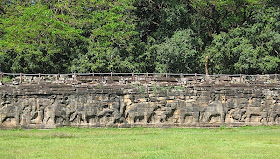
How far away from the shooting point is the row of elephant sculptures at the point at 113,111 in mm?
23703

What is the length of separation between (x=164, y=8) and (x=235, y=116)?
51.2ft

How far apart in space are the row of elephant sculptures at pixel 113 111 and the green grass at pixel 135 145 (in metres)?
1.78

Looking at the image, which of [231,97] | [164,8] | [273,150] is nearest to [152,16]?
[164,8]

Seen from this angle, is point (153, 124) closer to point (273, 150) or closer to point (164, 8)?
point (273, 150)

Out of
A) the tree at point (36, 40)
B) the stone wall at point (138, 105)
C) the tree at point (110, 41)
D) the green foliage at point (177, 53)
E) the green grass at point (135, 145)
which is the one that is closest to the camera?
the green grass at point (135, 145)

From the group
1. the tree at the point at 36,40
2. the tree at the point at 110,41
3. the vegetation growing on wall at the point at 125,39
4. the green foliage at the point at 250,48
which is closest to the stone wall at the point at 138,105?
the green foliage at the point at 250,48

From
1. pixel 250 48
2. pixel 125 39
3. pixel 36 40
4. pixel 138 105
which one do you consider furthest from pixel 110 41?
pixel 138 105

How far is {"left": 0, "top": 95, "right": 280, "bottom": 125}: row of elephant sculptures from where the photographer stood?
23.7 metres

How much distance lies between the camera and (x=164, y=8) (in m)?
38.1

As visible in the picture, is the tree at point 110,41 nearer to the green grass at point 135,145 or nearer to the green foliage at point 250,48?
the green foliage at point 250,48

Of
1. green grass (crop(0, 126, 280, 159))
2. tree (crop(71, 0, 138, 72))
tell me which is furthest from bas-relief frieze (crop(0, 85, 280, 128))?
tree (crop(71, 0, 138, 72))

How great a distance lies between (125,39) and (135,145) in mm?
20844

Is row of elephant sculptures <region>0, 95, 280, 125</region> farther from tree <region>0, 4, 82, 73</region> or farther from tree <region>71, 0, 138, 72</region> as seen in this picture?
tree <region>0, 4, 82, 73</region>

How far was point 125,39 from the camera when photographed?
36.8m
